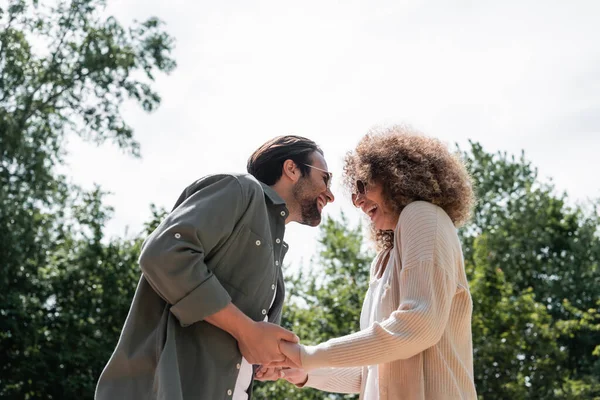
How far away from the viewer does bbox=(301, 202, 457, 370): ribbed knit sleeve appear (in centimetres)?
303

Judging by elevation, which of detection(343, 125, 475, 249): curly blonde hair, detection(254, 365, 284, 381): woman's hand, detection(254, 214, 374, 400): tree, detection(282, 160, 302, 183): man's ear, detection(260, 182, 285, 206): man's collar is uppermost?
detection(254, 214, 374, 400): tree

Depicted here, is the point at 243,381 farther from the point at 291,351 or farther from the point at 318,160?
the point at 318,160

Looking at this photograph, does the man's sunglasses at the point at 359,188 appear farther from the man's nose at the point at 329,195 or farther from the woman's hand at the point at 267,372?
the woman's hand at the point at 267,372

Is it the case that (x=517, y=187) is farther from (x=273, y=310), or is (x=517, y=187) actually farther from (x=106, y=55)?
(x=273, y=310)

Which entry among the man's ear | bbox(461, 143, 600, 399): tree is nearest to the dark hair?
the man's ear

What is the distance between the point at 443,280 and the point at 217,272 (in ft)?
2.75

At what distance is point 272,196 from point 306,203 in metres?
0.31

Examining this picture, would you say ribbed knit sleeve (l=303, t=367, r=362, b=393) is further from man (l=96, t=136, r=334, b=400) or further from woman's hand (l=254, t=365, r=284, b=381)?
man (l=96, t=136, r=334, b=400)

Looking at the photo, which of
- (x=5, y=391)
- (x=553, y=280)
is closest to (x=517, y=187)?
(x=553, y=280)

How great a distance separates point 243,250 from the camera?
321cm

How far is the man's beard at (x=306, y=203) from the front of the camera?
373 centimetres

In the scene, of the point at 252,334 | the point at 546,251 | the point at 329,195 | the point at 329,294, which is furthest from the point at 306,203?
the point at 546,251

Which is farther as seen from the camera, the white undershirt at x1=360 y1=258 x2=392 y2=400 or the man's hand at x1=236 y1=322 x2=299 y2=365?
the white undershirt at x1=360 y1=258 x2=392 y2=400

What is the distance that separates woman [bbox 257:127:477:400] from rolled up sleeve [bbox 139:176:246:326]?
1.38 feet
